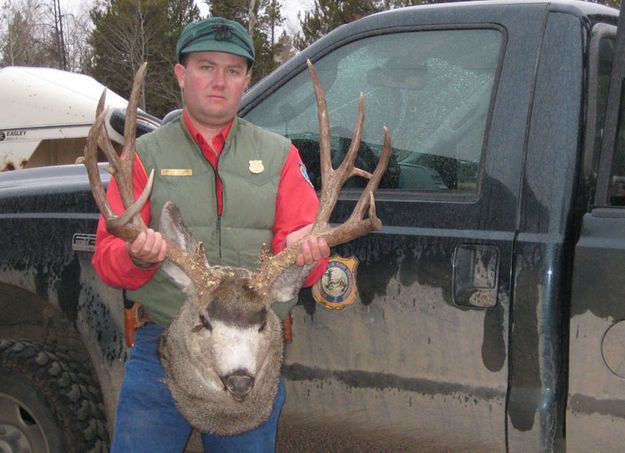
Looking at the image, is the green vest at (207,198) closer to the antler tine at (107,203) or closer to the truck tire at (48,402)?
the antler tine at (107,203)

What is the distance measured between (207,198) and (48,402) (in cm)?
134

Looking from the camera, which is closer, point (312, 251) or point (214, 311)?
point (214, 311)

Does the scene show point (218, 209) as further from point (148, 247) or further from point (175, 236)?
point (148, 247)

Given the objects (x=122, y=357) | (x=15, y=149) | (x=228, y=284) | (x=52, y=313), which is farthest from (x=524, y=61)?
(x=15, y=149)

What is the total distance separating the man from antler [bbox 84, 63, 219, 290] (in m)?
0.12

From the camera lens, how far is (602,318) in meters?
2.78

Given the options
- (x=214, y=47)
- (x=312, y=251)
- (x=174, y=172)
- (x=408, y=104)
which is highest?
(x=214, y=47)

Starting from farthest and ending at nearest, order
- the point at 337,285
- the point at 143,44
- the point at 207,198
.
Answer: the point at 143,44 < the point at 337,285 < the point at 207,198

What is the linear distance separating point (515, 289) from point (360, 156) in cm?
91

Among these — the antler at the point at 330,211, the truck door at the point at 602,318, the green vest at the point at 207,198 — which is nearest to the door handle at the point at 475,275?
the truck door at the point at 602,318

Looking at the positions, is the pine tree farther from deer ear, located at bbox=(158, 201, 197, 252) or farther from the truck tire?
deer ear, located at bbox=(158, 201, 197, 252)

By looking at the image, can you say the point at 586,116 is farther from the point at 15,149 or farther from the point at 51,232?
the point at 15,149

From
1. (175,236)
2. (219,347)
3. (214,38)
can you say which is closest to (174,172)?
(175,236)

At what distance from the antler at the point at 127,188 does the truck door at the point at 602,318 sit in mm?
1233
